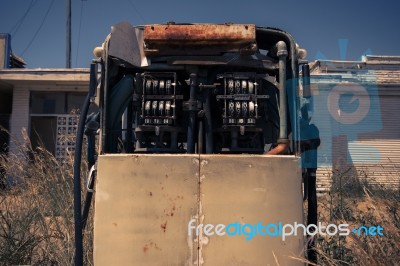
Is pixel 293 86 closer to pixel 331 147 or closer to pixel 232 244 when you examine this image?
pixel 232 244

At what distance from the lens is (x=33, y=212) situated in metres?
4.66

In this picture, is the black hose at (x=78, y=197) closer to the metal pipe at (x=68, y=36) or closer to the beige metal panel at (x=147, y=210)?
the beige metal panel at (x=147, y=210)

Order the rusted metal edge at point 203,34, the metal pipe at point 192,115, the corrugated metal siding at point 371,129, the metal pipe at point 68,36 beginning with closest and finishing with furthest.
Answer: the rusted metal edge at point 203,34 < the metal pipe at point 192,115 < the corrugated metal siding at point 371,129 < the metal pipe at point 68,36

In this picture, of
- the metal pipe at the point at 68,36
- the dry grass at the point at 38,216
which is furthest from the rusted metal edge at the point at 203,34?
the metal pipe at the point at 68,36

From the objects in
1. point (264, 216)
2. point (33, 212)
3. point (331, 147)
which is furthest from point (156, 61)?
point (331, 147)

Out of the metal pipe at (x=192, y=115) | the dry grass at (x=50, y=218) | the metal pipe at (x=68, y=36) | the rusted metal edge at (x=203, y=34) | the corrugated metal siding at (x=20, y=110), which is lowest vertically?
the dry grass at (x=50, y=218)

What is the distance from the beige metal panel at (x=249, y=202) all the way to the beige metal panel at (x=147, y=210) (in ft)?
0.38

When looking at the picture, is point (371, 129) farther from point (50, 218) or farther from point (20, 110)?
point (20, 110)

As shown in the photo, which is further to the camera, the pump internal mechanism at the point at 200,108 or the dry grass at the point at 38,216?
the dry grass at the point at 38,216

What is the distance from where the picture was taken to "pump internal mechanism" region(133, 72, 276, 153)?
3150mm

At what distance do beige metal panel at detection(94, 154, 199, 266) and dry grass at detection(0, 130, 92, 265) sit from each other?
133 cm

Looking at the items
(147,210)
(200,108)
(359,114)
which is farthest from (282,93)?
(359,114)

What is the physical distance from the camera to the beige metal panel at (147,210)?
9.16ft

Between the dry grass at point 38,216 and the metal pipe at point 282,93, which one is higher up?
the metal pipe at point 282,93
